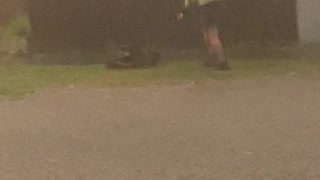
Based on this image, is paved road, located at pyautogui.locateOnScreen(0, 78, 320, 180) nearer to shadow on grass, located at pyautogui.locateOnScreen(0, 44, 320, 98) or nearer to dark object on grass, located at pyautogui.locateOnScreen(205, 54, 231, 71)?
shadow on grass, located at pyautogui.locateOnScreen(0, 44, 320, 98)

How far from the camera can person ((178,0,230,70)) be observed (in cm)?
496

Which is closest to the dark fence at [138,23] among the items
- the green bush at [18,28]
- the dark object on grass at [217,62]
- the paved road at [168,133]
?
the green bush at [18,28]

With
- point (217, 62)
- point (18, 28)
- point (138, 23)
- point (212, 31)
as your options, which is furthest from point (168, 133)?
point (18, 28)

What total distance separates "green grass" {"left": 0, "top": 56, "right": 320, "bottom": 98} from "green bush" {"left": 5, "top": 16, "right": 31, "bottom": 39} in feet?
1.95

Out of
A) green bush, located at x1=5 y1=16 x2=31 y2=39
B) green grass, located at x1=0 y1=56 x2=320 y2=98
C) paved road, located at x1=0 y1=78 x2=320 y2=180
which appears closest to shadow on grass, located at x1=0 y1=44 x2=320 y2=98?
green grass, located at x1=0 y1=56 x2=320 y2=98

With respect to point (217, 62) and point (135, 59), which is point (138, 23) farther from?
point (217, 62)

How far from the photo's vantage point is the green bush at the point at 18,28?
18.8 feet

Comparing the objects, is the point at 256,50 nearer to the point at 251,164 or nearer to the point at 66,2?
the point at 66,2

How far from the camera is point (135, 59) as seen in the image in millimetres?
5164

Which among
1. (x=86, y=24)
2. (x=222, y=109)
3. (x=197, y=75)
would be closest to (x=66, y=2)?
(x=86, y=24)

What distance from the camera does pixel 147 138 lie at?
12.1ft

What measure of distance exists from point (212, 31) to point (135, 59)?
47 centimetres

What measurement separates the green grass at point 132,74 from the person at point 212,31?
0.06 m

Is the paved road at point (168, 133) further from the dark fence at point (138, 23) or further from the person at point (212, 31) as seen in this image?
the dark fence at point (138, 23)
